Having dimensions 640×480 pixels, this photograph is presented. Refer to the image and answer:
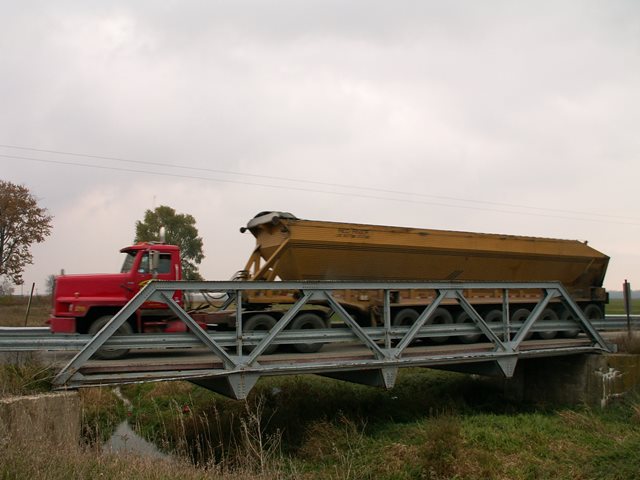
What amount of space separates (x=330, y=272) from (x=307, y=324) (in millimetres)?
1775

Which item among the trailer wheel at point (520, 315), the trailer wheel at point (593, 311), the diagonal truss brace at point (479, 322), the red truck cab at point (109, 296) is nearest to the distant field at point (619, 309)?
the trailer wheel at point (593, 311)

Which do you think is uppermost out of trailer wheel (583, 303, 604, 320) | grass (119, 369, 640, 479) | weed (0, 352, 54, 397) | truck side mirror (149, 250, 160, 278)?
truck side mirror (149, 250, 160, 278)

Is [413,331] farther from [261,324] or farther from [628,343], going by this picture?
[628,343]

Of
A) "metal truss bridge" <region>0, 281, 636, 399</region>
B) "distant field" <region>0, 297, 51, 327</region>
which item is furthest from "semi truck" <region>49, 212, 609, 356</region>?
"distant field" <region>0, 297, 51, 327</region>

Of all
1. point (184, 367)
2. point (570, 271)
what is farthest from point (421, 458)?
point (570, 271)

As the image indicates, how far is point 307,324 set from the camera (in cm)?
1122

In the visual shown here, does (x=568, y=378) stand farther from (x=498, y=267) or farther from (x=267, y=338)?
(x=267, y=338)

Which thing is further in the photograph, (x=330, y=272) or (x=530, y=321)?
(x=330, y=272)

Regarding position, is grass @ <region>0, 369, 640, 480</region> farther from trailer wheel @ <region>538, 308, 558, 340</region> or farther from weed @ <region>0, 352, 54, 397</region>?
trailer wheel @ <region>538, 308, 558, 340</region>

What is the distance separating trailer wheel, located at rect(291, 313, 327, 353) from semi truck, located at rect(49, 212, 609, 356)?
2 centimetres

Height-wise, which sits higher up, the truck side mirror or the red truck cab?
the truck side mirror

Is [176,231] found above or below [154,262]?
above

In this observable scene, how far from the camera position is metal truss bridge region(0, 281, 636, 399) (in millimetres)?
8023

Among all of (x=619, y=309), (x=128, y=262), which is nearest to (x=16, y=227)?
(x=128, y=262)
